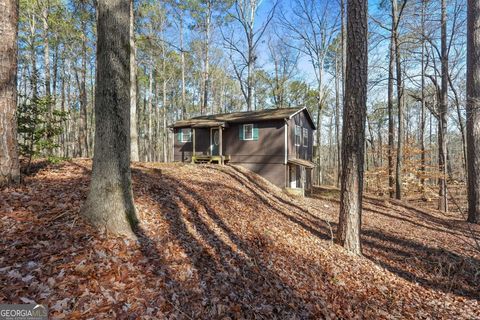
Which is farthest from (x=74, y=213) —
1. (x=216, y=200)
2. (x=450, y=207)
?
(x=450, y=207)

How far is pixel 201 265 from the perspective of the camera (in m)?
3.99

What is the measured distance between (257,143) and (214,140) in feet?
11.7

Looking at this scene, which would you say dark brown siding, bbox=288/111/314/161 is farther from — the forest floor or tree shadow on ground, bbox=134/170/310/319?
tree shadow on ground, bbox=134/170/310/319

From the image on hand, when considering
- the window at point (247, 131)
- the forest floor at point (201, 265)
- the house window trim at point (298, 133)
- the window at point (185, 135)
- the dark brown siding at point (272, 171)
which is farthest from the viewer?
the window at point (185, 135)

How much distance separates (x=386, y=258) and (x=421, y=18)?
16.0 m

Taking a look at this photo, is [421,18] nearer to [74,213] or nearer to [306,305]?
[306,305]

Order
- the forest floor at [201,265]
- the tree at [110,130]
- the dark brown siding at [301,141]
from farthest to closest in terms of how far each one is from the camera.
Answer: the dark brown siding at [301,141] < the tree at [110,130] < the forest floor at [201,265]

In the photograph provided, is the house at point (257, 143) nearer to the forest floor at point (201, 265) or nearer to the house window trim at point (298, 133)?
the house window trim at point (298, 133)

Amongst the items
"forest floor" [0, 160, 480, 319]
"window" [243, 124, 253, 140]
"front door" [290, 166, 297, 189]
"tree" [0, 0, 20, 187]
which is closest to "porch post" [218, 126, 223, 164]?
"window" [243, 124, 253, 140]

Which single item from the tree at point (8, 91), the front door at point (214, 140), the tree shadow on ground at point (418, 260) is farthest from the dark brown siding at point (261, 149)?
the tree at point (8, 91)

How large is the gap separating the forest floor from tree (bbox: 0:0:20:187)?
53 cm

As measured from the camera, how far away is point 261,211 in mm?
7859

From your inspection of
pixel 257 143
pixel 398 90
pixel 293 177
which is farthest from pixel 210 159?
pixel 398 90

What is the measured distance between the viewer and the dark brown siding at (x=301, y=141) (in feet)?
52.1
